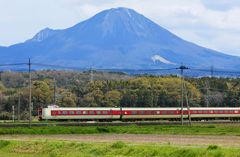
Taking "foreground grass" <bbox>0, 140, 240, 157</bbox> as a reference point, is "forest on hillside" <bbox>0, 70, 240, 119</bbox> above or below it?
above

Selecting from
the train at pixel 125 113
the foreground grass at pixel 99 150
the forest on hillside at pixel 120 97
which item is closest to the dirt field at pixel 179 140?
the foreground grass at pixel 99 150

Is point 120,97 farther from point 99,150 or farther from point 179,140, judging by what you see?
point 99,150

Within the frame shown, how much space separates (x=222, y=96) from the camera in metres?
138

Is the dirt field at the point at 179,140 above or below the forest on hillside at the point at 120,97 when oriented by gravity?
below

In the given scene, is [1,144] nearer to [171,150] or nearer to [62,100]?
[171,150]

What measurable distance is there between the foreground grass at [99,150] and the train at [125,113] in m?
44.5

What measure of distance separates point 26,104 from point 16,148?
91376 mm

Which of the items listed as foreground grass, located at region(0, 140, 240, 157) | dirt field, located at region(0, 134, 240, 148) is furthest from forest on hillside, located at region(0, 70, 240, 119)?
foreground grass, located at region(0, 140, 240, 157)

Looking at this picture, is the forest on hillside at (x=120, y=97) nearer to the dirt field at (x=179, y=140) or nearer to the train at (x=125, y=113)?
the train at (x=125, y=113)

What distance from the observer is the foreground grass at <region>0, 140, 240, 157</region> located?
25.5 metres

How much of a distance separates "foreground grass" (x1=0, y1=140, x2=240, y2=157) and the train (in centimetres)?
4454

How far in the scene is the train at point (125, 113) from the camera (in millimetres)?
82000

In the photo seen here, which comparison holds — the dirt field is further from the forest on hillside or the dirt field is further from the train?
the forest on hillside

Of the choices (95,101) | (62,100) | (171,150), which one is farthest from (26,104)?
(171,150)
